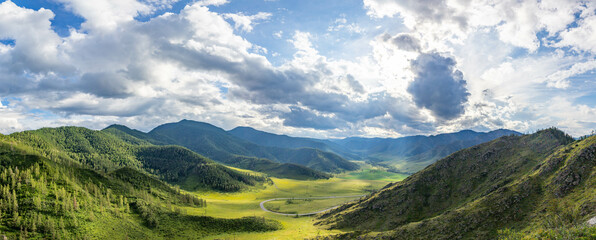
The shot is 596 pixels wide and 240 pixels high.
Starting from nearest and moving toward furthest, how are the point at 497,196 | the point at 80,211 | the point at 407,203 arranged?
1. the point at 497,196
2. the point at 80,211
3. the point at 407,203

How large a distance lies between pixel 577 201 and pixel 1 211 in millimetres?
243403

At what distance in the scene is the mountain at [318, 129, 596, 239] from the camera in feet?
286

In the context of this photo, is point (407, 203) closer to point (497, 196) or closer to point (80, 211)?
point (497, 196)

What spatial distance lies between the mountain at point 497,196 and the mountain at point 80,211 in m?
86.4

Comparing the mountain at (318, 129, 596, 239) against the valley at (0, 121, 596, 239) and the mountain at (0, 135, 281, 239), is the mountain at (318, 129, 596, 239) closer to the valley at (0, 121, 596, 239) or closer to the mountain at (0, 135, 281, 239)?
the valley at (0, 121, 596, 239)

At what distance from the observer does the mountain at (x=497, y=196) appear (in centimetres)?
8712

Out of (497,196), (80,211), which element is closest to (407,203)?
(497,196)

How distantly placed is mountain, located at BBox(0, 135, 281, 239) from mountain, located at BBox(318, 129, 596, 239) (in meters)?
86.4

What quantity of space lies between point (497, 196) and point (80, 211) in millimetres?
213934

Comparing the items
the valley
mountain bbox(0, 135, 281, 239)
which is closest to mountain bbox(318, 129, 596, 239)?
the valley

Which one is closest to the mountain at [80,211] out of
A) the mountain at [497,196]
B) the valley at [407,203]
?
the valley at [407,203]

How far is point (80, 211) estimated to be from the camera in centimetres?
14200

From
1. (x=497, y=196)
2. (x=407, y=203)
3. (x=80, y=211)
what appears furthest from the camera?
(x=407, y=203)

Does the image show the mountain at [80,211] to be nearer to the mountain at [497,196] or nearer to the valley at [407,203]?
the valley at [407,203]
